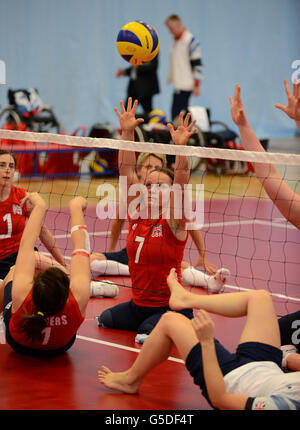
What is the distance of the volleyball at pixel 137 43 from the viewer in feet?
21.1

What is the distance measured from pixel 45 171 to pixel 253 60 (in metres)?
7.73

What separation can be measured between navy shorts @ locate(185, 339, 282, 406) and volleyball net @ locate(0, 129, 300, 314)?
38.1 inches

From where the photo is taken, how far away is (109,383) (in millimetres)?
3695

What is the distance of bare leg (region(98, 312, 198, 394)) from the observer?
3.40 m

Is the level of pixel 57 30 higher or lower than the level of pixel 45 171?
higher

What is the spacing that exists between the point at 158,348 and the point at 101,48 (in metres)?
11.8

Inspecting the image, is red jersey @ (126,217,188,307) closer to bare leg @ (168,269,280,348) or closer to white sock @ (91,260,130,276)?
bare leg @ (168,269,280,348)

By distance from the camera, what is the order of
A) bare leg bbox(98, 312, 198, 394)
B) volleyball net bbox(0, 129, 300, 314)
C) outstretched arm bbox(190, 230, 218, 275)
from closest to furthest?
1. bare leg bbox(98, 312, 198, 394)
2. volleyball net bbox(0, 129, 300, 314)
3. outstretched arm bbox(190, 230, 218, 275)

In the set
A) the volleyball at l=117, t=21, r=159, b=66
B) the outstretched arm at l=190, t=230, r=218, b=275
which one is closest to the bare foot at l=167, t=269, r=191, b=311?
the outstretched arm at l=190, t=230, r=218, b=275

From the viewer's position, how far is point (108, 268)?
20.1 feet

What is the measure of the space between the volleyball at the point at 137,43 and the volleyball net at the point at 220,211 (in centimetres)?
127
